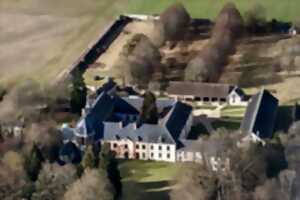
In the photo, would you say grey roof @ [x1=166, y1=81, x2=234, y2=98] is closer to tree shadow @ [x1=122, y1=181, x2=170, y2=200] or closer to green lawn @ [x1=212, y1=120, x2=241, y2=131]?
green lawn @ [x1=212, y1=120, x2=241, y2=131]

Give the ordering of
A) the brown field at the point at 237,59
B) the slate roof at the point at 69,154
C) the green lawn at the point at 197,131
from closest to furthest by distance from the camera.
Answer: the slate roof at the point at 69,154
the green lawn at the point at 197,131
the brown field at the point at 237,59

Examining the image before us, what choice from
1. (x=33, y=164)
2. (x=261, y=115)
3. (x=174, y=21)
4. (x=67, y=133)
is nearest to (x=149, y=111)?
(x=67, y=133)

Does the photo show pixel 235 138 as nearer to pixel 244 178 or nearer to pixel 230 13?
pixel 244 178

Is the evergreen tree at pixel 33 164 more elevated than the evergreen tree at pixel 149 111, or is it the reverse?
the evergreen tree at pixel 149 111

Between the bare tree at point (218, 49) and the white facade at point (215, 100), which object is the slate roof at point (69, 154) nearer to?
the white facade at point (215, 100)

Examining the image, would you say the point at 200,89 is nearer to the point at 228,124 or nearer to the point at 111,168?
the point at 228,124

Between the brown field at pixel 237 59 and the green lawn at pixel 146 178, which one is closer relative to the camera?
the green lawn at pixel 146 178

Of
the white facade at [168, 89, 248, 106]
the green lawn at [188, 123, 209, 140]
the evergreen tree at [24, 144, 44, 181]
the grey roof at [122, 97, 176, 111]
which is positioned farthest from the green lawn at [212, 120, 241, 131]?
the evergreen tree at [24, 144, 44, 181]

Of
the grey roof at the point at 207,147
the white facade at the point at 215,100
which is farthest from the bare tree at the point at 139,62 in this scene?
the grey roof at the point at 207,147
